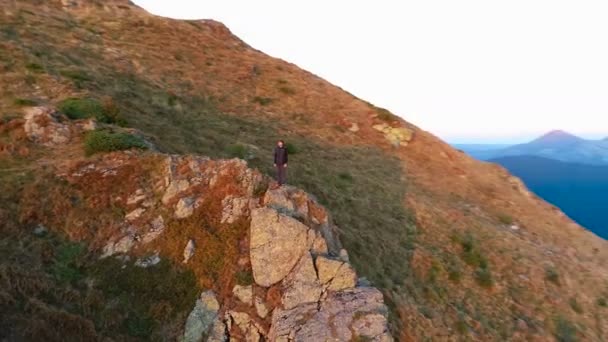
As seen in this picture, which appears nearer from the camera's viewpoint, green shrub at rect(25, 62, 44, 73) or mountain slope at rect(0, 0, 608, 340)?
mountain slope at rect(0, 0, 608, 340)

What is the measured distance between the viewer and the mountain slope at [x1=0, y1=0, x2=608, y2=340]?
25594 mm

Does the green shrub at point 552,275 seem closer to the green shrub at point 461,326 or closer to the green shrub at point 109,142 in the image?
the green shrub at point 461,326

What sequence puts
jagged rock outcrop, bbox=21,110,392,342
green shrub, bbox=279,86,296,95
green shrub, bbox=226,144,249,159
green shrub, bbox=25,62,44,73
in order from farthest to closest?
green shrub, bbox=279,86,296,95 < green shrub, bbox=25,62,44,73 < green shrub, bbox=226,144,249,159 < jagged rock outcrop, bbox=21,110,392,342

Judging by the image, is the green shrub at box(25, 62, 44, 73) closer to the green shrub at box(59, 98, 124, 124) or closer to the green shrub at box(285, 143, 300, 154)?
the green shrub at box(59, 98, 124, 124)

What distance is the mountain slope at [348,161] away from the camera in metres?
25.6

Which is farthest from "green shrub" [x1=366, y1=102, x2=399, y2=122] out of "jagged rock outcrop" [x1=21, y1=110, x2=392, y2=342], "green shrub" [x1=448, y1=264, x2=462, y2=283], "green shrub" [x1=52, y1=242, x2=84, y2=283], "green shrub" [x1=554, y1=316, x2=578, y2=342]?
"green shrub" [x1=52, y1=242, x2=84, y2=283]

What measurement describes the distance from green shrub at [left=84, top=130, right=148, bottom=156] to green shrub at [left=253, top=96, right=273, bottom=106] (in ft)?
83.5

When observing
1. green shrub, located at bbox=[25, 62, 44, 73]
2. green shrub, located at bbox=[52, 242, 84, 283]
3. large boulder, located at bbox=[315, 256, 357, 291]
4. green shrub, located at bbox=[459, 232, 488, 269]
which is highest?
green shrub, located at bbox=[25, 62, 44, 73]

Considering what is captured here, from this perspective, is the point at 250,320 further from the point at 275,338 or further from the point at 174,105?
the point at 174,105

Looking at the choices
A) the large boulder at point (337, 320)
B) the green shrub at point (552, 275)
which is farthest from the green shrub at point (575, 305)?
the large boulder at point (337, 320)

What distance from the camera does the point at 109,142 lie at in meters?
22.2

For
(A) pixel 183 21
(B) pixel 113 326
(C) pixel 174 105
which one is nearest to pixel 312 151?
(C) pixel 174 105

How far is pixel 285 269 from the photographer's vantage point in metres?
17.2

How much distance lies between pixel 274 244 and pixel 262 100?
3336 centimetres
